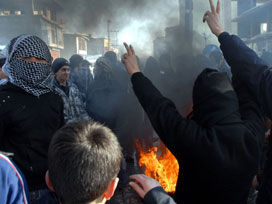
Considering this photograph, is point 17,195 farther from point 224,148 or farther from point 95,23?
point 95,23

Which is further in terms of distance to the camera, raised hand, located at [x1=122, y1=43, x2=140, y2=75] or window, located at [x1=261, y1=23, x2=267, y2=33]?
window, located at [x1=261, y1=23, x2=267, y2=33]

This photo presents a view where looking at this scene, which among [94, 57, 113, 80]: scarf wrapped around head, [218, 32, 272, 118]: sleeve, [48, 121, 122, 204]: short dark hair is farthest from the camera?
[94, 57, 113, 80]: scarf wrapped around head

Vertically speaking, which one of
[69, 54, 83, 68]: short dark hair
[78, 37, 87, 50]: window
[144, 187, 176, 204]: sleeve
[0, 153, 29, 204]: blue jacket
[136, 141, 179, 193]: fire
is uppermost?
[78, 37, 87, 50]: window

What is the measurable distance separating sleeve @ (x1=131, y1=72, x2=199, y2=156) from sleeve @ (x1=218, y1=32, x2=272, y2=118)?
44 centimetres

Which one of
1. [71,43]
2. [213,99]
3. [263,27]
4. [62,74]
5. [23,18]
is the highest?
[23,18]

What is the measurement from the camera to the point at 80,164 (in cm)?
88

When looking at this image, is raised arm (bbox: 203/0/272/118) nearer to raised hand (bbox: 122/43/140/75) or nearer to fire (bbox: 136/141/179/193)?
raised hand (bbox: 122/43/140/75)

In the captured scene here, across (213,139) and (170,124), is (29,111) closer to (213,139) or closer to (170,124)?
(170,124)

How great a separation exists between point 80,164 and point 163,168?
2.92 meters

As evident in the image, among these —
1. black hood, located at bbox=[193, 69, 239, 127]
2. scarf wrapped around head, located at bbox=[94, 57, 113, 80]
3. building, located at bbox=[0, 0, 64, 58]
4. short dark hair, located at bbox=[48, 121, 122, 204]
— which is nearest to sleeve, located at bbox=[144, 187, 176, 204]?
short dark hair, located at bbox=[48, 121, 122, 204]

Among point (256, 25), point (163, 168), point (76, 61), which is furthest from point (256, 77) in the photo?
point (256, 25)

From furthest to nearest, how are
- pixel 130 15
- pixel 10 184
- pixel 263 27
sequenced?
pixel 263 27 < pixel 130 15 < pixel 10 184

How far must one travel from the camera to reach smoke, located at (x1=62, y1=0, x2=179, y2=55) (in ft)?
27.1

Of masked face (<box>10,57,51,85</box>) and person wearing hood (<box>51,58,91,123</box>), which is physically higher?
masked face (<box>10,57,51,85</box>)
